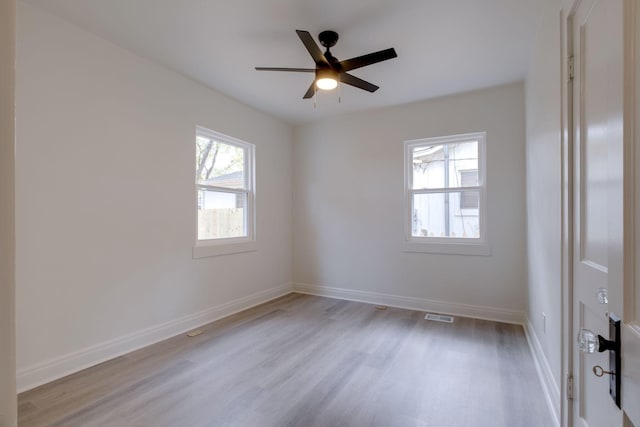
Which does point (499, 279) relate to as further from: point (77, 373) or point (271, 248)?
point (77, 373)

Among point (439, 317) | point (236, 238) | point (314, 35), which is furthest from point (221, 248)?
point (439, 317)

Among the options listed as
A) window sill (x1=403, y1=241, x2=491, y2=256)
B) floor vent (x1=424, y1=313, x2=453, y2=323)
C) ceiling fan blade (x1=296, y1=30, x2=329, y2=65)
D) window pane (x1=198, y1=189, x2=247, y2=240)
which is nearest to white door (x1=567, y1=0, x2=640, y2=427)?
ceiling fan blade (x1=296, y1=30, x2=329, y2=65)

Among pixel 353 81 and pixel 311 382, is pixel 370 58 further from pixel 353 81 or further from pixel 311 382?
pixel 311 382

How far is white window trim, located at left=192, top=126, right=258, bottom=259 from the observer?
3339 mm

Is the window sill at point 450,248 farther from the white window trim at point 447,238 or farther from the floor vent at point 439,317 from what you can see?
the floor vent at point 439,317

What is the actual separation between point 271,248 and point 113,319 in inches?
85.1

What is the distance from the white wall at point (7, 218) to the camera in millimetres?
358

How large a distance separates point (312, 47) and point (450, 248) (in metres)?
2.75

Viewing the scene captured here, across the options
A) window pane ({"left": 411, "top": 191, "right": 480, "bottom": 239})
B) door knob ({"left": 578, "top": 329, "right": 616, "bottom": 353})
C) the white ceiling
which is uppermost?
the white ceiling

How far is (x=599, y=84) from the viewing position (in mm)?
1122

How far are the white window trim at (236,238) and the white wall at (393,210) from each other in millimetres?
870

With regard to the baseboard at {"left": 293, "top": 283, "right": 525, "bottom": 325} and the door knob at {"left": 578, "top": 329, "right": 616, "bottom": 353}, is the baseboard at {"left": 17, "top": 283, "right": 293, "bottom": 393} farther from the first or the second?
the door knob at {"left": 578, "top": 329, "right": 616, "bottom": 353}

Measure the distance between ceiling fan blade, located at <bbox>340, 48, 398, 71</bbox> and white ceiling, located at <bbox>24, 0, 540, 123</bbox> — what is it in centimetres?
29

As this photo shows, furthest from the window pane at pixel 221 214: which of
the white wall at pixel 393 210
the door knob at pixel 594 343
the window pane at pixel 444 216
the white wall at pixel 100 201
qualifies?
the door knob at pixel 594 343
